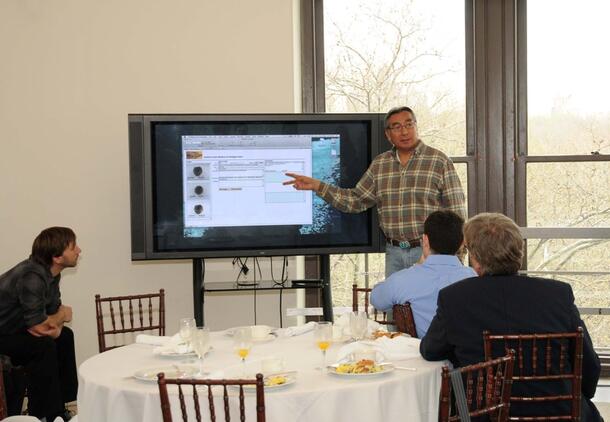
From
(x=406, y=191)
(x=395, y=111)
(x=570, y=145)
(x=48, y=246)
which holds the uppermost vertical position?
(x=395, y=111)

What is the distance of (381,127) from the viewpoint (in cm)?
531

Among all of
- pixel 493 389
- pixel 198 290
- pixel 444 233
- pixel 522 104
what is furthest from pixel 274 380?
pixel 522 104

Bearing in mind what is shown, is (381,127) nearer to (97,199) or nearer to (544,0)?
(544,0)

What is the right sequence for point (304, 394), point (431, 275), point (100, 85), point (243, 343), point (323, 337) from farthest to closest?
1. point (100, 85)
2. point (431, 275)
3. point (323, 337)
4. point (243, 343)
5. point (304, 394)

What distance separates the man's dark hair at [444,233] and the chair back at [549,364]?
747 mm

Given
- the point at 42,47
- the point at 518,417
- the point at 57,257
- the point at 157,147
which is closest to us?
the point at 518,417

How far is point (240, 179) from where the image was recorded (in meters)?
5.22

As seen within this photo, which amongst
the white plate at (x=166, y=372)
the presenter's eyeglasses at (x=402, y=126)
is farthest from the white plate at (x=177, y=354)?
the presenter's eyeglasses at (x=402, y=126)

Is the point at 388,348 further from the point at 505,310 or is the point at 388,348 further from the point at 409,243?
the point at 409,243

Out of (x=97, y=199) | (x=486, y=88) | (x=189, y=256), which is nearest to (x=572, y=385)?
(x=189, y=256)

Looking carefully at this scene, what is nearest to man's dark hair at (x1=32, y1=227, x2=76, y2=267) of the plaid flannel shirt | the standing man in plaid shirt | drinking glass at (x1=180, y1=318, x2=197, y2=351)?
the standing man in plaid shirt

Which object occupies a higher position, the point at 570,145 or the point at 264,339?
the point at 570,145

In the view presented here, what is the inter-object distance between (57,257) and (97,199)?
1053mm

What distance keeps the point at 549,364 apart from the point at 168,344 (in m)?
1.47
